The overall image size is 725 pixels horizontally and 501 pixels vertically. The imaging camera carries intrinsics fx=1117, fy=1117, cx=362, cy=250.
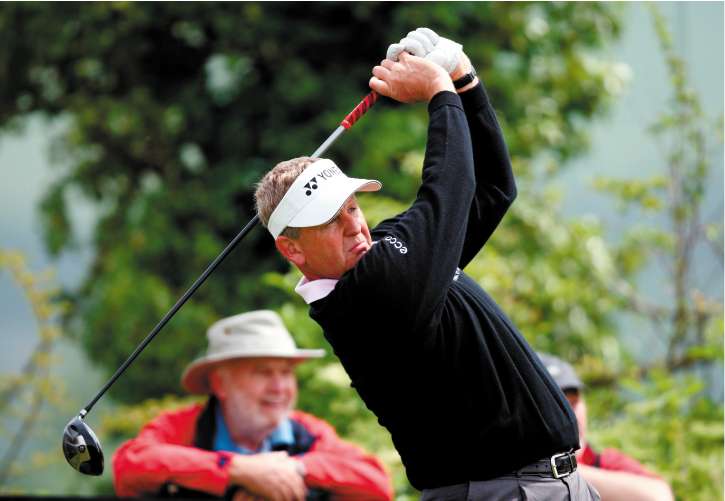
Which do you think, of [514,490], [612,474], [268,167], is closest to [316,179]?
[514,490]

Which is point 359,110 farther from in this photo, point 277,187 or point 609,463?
point 609,463

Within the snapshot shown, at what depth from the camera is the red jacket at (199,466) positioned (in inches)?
140

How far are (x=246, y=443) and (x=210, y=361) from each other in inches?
13.0

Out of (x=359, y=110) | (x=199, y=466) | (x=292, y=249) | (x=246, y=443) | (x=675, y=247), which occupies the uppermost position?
(x=359, y=110)

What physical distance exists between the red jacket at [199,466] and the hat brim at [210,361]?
9.3 inches

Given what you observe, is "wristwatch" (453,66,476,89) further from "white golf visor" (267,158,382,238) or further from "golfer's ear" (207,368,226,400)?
"golfer's ear" (207,368,226,400)

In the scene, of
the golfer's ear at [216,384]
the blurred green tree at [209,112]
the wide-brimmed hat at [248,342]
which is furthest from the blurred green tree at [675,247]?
the golfer's ear at [216,384]

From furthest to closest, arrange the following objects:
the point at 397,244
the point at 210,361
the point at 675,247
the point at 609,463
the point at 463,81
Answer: the point at 675,247
the point at 210,361
the point at 609,463
the point at 463,81
the point at 397,244

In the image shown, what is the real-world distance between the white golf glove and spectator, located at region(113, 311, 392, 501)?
1682 mm

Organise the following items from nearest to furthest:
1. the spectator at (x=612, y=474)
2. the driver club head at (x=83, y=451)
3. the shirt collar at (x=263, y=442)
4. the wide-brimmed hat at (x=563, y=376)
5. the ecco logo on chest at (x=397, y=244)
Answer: the ecco logo on chest at (x=397, y=244) → the driver club head at (x=83, y=451) → the spectator at (x=612, y=474) → the wide-brimmed hat at (x=563, y=376) → the shirt collar at (x=263, y=442)

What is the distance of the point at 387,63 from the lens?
7.63ft

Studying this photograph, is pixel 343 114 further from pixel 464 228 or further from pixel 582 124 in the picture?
pixel 464 228

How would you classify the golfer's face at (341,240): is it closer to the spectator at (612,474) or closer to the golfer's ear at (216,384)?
the spectator at (612,474)

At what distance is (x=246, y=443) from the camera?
3.88m
